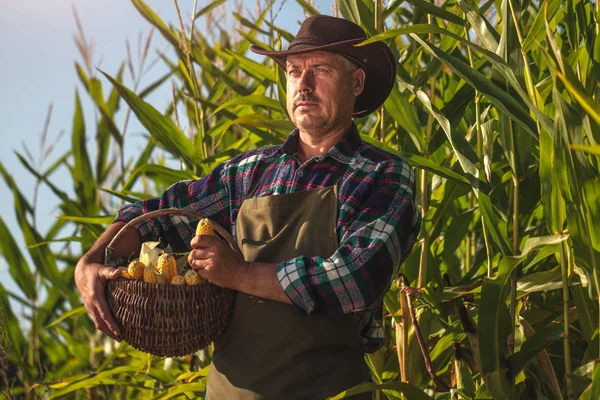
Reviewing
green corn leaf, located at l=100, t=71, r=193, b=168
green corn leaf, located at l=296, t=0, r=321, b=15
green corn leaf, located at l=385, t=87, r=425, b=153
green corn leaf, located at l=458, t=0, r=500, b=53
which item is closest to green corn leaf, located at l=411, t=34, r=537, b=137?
green corn leaf, located at l=458, t=0, r=500, b=53

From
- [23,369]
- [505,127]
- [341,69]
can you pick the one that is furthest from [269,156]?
[23,369]

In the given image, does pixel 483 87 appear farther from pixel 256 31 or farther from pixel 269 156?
pixel 256 31

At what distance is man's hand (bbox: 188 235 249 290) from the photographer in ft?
4.18

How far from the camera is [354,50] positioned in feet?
4.88

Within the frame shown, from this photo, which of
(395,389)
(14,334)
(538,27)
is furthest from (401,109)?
(14,334)

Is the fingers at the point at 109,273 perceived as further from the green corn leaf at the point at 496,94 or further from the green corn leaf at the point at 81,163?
the green corn leaf at the point at 81,163

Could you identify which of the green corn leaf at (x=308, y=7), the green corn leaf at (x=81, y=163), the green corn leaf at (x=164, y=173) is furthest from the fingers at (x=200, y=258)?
the green corn leaf at (x=81, y=163)

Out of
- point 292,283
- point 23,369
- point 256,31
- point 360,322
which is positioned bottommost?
point 23,369

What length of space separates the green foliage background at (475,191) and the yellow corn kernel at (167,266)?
0.36m

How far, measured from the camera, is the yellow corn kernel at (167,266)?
1321mm

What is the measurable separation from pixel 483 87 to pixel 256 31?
3.76ft

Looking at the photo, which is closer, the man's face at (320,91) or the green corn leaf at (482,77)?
the green corn leaf at (482,77)

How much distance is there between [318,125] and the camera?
56.4 inches

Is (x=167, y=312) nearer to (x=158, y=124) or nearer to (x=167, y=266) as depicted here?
(x=167, y=266)
